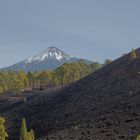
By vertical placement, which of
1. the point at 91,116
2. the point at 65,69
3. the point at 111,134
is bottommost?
the point at 111,134

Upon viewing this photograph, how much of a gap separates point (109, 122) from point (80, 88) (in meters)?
55.6

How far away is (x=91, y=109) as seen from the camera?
119m

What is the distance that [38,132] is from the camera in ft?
384

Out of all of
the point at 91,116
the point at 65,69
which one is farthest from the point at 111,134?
the point at 65,69

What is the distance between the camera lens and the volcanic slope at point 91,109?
9544 cm

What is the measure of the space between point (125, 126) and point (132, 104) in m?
16.1

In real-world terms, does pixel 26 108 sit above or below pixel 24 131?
above

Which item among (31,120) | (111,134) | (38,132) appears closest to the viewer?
(111,134)

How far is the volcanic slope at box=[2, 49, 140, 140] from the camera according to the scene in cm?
9544

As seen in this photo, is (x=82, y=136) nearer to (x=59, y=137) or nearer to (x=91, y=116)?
(x=59, y=137)

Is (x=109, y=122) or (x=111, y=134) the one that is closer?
(x=111, y=134)

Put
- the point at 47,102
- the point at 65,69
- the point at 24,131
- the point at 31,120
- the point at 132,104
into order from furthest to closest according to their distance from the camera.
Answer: the point at 65,69 → the point at 47,102 → the point at 31,120 → the point at 132,104 → the point at 24,131

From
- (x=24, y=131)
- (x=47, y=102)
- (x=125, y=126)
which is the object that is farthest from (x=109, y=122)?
(x=47, y=102)

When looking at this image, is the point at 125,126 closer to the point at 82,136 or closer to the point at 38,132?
the point at 82,136
